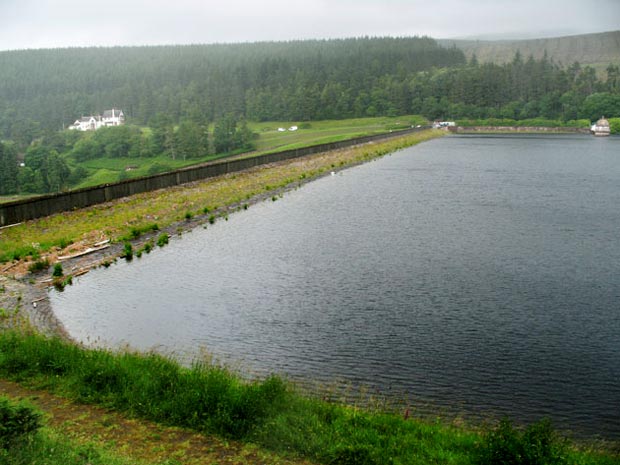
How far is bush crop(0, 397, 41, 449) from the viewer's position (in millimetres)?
10336

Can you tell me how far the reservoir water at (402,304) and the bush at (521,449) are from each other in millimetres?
3460

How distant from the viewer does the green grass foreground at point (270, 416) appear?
10.9 m

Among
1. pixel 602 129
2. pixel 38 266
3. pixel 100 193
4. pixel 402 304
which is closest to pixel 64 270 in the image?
pixel 38 266

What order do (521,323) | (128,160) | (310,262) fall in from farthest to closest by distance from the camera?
(128,160), (310,262), (521,323)

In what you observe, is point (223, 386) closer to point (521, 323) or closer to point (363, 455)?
point (363, 455)

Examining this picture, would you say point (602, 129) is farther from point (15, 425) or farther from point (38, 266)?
point (15, 425)

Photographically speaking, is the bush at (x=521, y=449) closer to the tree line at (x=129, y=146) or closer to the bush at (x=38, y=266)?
the bush at (x=38, y=266)

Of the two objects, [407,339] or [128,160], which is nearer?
[407,339]

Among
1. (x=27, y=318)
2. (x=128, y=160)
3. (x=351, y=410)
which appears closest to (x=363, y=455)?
(x=351, y=410)

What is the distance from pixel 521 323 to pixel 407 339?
4575mm

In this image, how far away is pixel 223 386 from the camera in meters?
13.1

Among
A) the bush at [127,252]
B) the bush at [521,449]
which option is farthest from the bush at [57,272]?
the bush at [521,449]

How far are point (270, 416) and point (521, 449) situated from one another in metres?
4.88

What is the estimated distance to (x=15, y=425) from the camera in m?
10.4
